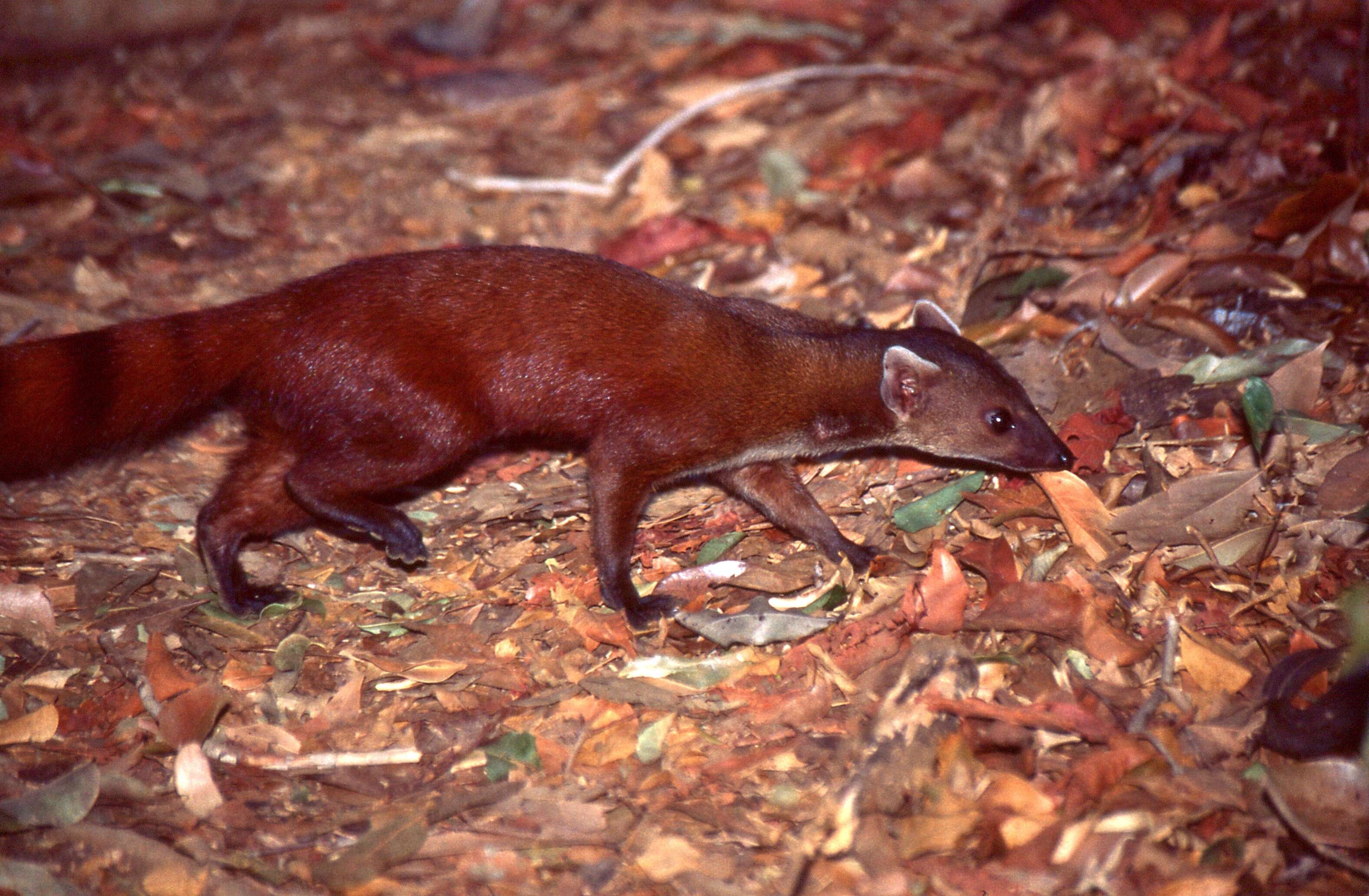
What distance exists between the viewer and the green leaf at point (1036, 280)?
5762 millimetres

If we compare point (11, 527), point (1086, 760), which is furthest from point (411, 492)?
point (1086, 760)

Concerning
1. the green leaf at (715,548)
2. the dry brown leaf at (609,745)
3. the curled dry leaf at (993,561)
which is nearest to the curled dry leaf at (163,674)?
the dry brown leaf at (609,745)

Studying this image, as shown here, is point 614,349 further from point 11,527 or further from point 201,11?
point 201,11

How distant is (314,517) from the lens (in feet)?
16.4

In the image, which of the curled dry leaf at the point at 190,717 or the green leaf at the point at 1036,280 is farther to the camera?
the green leaf at the point at 1036,280

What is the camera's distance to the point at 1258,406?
14.5 feet

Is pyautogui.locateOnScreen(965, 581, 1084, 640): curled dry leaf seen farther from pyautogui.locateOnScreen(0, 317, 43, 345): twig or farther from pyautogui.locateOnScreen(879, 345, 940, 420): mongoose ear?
pyautogui.locateOnScreen(0, 317, 43, 345): twig

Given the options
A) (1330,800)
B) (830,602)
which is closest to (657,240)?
(830,602)

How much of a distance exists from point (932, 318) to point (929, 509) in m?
0.97

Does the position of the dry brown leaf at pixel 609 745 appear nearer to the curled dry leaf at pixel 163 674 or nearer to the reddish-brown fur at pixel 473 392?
the reddish-brown fur at pixel 473 392

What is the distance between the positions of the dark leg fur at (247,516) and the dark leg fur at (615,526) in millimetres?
1256

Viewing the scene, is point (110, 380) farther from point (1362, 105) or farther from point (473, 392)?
point (1362, 105)

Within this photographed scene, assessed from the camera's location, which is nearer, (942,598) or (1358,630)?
(1358,630)

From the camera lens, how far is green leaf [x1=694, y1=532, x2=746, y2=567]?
4.88 meters
